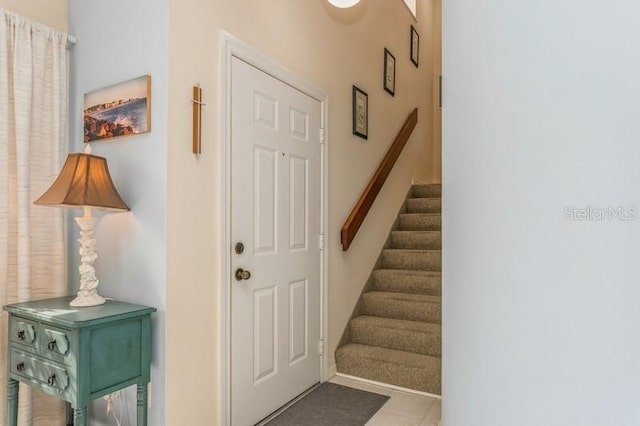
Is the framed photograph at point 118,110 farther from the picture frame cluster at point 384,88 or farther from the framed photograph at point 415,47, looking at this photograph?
the framed photograph at point 415,47

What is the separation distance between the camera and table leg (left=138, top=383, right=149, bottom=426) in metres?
1.63

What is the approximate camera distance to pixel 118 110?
1888mm

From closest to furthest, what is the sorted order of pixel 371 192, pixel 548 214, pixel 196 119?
1. pixel 548 214
2. pixel 196 119
3. pixel 371 192

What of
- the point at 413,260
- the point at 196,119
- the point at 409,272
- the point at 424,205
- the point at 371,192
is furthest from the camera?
the point at 424,205

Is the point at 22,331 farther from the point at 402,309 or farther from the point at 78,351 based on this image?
the point at 402,309

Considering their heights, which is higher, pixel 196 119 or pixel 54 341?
pixel 196 119

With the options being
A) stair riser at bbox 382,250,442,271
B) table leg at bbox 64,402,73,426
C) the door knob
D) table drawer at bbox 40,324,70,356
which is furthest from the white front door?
stair riser at bbox 382,250,442,271

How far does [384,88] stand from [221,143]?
220 centimetres

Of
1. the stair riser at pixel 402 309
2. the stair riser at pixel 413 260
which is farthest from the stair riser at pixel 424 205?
the stair riser at pixel 402 309

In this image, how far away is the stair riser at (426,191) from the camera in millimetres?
4461

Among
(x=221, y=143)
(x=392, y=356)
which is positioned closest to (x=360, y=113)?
(x=221, y=143)

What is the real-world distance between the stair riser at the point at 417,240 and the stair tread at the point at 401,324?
35.4 inches

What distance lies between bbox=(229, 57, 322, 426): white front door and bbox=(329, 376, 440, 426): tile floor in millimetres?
487

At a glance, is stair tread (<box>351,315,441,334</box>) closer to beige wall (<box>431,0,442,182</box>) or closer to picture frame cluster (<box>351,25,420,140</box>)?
picture frame cluster (<box>351,25,420,140</box>)
